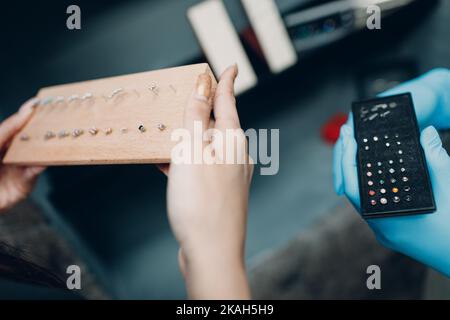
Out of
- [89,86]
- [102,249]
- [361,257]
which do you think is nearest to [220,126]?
[89,86]

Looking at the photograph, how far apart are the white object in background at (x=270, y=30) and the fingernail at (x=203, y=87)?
0.63 meters

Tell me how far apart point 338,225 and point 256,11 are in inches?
28.2

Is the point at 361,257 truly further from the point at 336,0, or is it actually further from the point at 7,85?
the point at 7,85

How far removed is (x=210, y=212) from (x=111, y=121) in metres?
0.24

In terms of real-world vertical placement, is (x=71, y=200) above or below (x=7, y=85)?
below

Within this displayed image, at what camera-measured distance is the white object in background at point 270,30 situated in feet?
3.57

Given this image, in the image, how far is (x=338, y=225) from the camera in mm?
1144

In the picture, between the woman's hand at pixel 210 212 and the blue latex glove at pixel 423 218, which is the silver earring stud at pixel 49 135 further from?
the blue latex glove at pixel 423 218

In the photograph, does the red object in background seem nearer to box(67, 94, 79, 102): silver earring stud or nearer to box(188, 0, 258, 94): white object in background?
box(188, 0, 258, 94): white object in background

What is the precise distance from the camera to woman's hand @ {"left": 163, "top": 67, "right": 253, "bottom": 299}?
449mm

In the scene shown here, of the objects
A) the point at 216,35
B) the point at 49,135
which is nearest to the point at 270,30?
the point at 216,35

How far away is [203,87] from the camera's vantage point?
51cm

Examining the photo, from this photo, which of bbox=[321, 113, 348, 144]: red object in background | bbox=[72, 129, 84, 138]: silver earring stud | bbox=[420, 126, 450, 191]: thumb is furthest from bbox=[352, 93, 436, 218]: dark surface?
bbox=[321, 113, 348, 144]: red object in background

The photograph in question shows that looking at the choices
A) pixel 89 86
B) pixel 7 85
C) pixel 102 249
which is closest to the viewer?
pixel 89 86
